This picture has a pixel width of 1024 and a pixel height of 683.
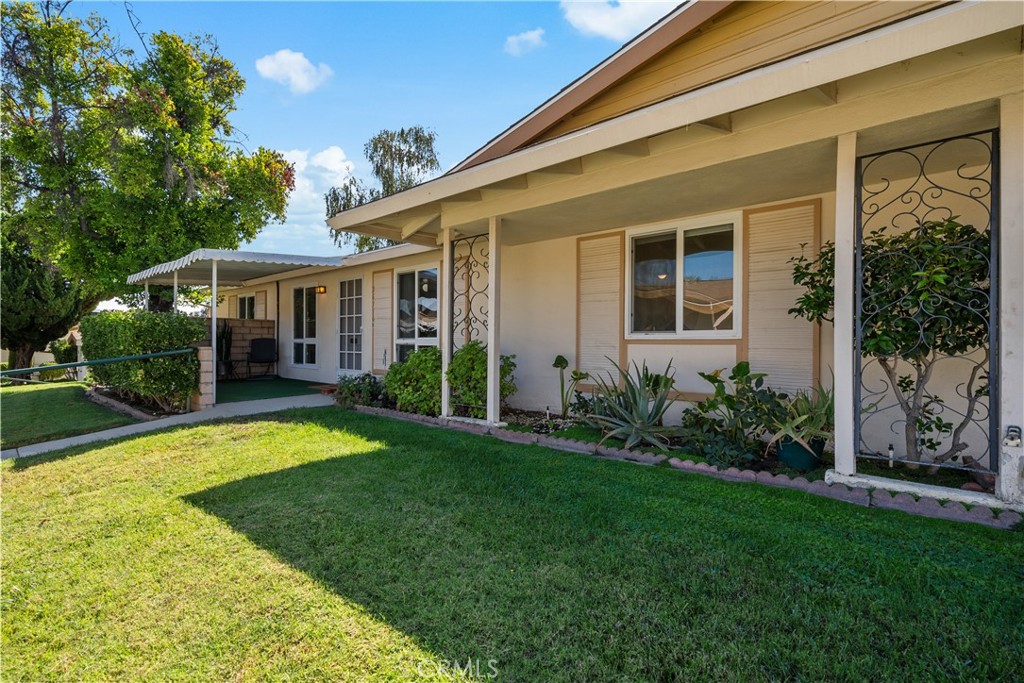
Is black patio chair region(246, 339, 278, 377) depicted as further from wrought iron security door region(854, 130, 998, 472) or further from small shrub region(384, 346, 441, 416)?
wrought iron security door region(854, 130, 998, 472)

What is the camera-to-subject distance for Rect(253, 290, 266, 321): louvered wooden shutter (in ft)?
42.2

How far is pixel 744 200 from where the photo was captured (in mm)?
4883

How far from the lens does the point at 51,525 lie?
132 inches

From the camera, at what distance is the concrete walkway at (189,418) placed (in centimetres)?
550

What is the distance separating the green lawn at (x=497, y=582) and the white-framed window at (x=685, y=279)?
6.94ft

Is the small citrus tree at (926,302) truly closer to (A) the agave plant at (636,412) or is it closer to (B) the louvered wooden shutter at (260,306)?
(A) the agave plant at (636,412)

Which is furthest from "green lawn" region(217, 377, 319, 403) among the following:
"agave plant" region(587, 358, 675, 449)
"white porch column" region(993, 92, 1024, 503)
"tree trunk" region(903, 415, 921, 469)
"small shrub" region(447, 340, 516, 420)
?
"white porch column" region(993, 92, 1024, 503)

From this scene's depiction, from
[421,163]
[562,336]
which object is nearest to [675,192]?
[562,336]

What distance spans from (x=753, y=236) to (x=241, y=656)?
5.25 metres

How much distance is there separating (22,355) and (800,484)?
23.8 m

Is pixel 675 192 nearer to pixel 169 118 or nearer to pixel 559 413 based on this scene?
pixel 559 413

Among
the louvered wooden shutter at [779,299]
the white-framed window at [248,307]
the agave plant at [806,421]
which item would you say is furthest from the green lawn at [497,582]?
the white-framed window at [248,307]

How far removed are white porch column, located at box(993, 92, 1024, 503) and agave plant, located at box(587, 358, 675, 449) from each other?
7.90 ft

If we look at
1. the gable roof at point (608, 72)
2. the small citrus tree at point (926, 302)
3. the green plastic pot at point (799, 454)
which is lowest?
the green plastic pot at point (799, 454)
